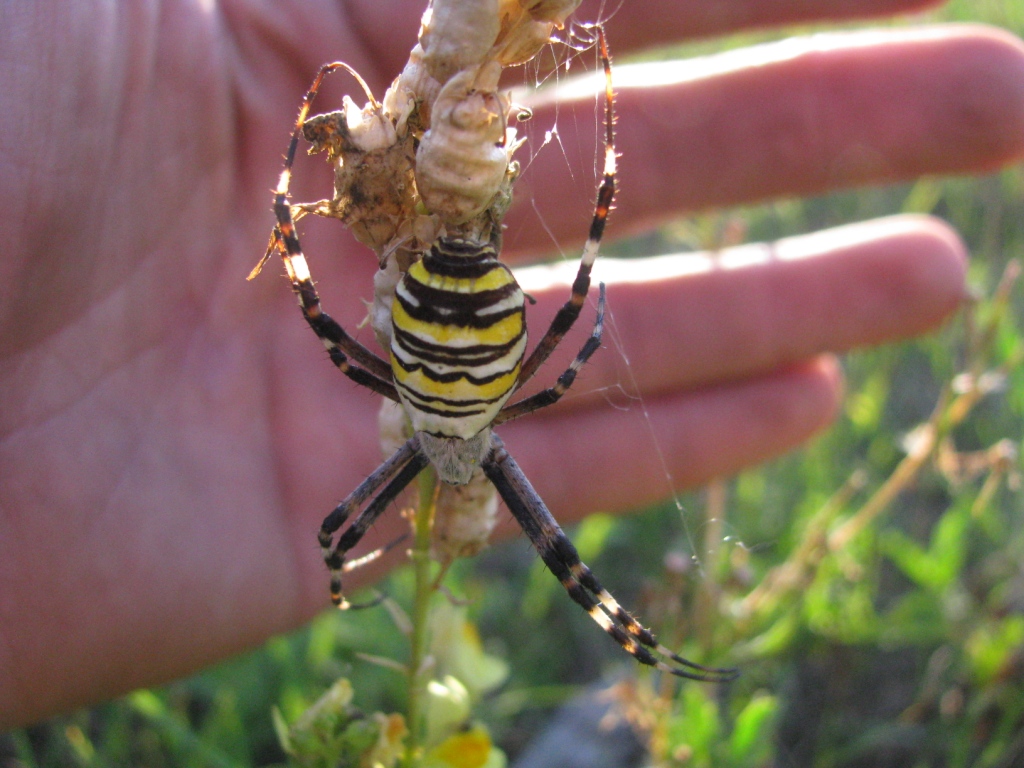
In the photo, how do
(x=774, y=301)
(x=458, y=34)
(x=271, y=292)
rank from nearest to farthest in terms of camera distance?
(x=458, y=34)
(x=271, y=292)
(x=774, y=301)

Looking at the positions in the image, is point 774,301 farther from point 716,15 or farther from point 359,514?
point 359,514

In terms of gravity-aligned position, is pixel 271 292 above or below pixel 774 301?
below

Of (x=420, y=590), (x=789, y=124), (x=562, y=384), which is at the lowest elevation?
(x=420, y=590)

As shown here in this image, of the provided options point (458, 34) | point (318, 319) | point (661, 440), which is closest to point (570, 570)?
point (318, 319)

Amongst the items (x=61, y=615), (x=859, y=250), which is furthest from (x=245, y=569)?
(x=859, y=250)

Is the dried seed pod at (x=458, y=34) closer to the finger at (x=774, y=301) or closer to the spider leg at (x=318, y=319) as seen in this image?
the spider leg at (x=318, y=319)

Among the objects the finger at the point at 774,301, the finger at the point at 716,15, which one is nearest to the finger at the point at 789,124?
the finger at the point at 716,15

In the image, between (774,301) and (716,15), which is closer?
(716,15)

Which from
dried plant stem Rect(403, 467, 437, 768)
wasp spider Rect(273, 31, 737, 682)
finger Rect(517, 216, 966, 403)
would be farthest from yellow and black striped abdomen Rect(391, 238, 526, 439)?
finger Rect(517, 216, 966, 403)
